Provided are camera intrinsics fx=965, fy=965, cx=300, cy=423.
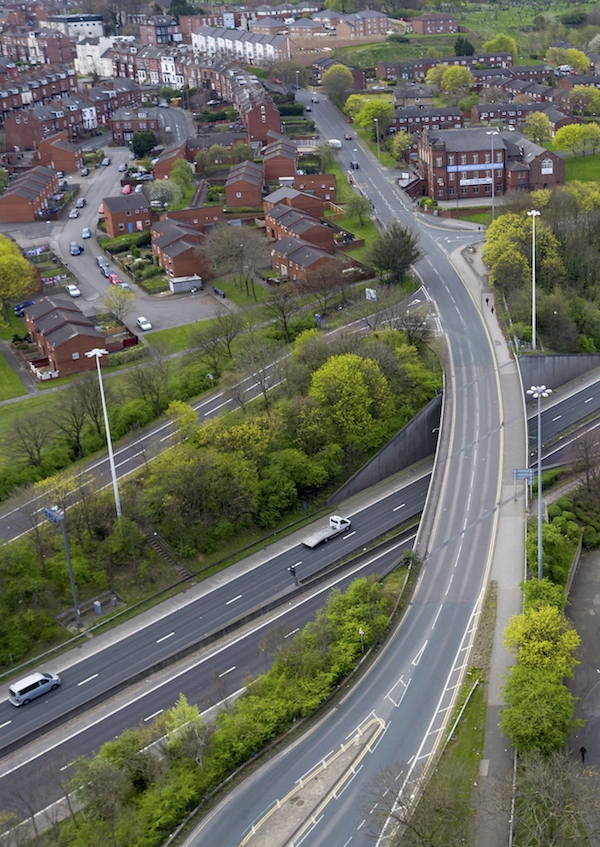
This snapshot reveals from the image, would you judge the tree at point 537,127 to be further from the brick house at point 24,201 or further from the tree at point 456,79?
the brick house at point 24,201

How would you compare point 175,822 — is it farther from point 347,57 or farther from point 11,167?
point 347,57

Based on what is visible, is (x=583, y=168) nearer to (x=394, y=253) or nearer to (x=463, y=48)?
(x=394, y=253)

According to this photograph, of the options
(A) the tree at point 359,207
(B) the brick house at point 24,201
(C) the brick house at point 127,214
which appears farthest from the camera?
(B) the brick house at point 24,201

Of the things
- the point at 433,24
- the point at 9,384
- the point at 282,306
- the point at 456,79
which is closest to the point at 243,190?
the point at 282,306

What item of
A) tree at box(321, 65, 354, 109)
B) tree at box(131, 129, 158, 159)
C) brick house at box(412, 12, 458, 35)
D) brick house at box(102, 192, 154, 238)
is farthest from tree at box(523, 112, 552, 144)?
brick house at box(412, 12, 458, 35)

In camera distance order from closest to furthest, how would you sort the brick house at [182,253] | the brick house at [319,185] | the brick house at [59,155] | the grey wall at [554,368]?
the grey wall at [554,368]
the brick house at [182,253]
the brick house at [319,185]
the brick house at [59,155]

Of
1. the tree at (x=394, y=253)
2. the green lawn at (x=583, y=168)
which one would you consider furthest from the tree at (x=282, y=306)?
the green lawn at (x=583, y=168)
